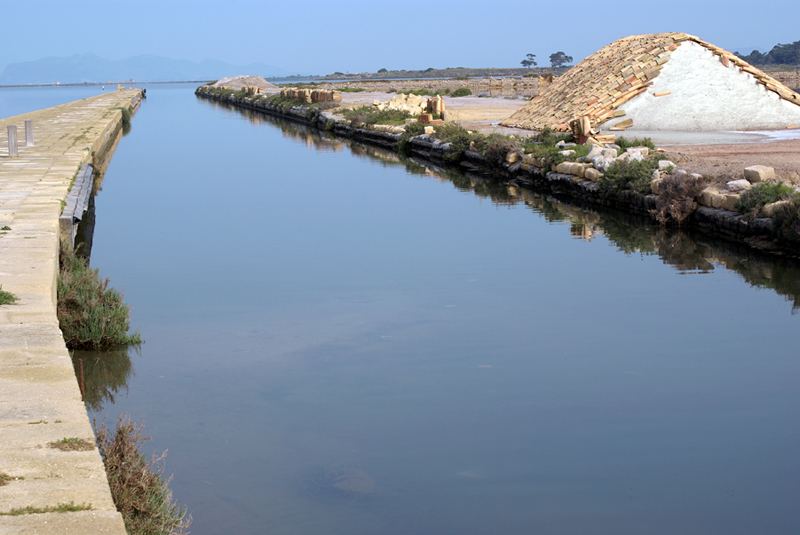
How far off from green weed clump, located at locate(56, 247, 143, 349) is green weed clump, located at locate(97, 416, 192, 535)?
96.0 inches

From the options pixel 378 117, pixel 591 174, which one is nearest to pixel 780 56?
pixel 378 117

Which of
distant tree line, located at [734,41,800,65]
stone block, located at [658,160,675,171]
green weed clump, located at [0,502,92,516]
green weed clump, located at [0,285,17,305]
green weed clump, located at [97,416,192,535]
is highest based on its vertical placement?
distant tree line, located at [734,41,800,65]

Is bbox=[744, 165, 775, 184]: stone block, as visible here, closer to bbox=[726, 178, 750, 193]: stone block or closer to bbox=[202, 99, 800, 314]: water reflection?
bbox=[726, 178, 750, 193]: stone block

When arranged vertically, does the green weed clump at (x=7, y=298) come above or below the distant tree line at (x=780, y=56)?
below

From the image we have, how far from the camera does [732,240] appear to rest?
9812 mm

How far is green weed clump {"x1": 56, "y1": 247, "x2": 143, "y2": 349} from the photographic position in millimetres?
6352

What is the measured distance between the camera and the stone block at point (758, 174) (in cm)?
1017

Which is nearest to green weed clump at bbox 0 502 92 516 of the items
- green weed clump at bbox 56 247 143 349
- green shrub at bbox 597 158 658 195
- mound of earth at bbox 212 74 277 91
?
green weed clump at bbox 56 247 143 349

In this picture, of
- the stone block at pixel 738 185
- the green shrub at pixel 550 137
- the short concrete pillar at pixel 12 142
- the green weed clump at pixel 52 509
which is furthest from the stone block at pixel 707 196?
the short concrete pillar at pixel 12 142

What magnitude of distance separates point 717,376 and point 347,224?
675cm

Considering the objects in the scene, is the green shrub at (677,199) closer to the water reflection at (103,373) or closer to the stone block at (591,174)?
the stone block at (591,174)

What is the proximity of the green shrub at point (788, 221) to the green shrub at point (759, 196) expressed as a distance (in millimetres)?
338

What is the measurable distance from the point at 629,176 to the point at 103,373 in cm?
831

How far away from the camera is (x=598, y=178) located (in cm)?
1274
